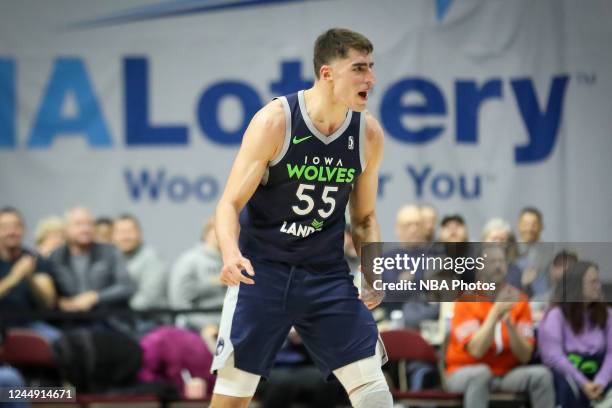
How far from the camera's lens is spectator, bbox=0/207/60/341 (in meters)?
7.64

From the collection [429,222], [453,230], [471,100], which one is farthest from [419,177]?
[453,230]

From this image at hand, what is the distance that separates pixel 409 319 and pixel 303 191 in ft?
10.2

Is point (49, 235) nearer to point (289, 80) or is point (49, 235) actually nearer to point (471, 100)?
point (289, 80)

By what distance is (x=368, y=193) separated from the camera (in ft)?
16.0

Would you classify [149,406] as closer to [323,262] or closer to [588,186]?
[323,262]

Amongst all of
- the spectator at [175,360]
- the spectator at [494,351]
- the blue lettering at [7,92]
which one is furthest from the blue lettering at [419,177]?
the blue lettering at [7,92]

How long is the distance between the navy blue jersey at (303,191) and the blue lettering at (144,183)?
5.12m

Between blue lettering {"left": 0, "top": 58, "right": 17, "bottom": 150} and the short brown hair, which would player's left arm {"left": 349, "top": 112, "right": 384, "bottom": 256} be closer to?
the short brown hair

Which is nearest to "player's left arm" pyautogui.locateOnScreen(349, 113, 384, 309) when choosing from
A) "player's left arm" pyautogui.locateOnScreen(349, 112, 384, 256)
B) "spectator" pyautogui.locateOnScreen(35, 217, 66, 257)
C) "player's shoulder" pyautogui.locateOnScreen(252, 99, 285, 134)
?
"player's left arm" pyautogui.locateOnScreen(349, 112, 384, 256)

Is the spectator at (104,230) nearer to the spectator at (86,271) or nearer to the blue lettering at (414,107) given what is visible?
the spectator at (86,271)

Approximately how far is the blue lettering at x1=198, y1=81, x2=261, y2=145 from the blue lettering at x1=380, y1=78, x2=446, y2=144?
115 centimetres

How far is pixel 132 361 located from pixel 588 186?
4417mm

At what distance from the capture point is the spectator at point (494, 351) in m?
6.90

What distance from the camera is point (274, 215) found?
4688 millimetres
